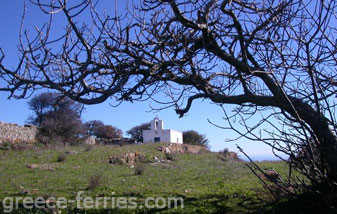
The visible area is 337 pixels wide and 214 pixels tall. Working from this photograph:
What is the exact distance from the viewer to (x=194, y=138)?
162 ft

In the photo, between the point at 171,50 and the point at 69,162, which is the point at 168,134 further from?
the point at 171,50

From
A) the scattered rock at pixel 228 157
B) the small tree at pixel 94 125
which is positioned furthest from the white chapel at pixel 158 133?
the scattered rock at pixel 228 157

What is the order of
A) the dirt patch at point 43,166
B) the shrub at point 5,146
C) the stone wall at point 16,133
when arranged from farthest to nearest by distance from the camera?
the stone wall at point 16,133 < the shrub at point 5,146 < the dirt patch at point 43,166

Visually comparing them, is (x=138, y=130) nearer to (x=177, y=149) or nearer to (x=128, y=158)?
(x=177, y=149)

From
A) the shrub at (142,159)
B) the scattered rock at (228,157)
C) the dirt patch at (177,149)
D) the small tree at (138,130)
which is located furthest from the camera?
the small tree at (138,130)

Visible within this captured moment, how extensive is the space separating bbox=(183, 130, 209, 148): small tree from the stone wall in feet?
81.8

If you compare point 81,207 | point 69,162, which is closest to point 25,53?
point 81,207

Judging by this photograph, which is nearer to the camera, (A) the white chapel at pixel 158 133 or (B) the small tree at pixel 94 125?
(A) the white chapel at pixel 158 133

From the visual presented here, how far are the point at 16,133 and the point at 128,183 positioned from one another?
59.9 ft

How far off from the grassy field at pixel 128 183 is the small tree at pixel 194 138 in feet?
83.2

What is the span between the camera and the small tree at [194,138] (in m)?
47.6

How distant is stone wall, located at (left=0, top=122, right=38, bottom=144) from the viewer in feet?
79.0

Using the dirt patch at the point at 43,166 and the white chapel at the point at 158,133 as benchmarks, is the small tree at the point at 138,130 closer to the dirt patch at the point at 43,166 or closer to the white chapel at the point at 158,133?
the white chapel at the point at 158,133

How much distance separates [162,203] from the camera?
243 inches
